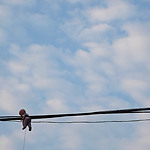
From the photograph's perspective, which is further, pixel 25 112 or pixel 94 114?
pixel 25 112

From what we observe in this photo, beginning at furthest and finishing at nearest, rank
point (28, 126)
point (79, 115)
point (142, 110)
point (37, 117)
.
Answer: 1. point (28, 126)
2. point (37, 117)
3. point (79, 115)
4. point (142, 110)

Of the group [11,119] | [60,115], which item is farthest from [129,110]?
[11,119]

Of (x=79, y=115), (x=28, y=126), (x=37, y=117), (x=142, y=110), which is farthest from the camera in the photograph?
(x=28, y=126)

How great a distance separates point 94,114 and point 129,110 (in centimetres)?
118

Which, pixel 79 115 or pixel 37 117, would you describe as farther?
pixel 37 117

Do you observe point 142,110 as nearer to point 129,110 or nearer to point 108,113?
point 129,110

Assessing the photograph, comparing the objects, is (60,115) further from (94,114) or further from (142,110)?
(142,110)

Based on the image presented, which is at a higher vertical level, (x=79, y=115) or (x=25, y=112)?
(x=25, y=112)

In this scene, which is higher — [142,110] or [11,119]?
[11,119]

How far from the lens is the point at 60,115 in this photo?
37.1 feet

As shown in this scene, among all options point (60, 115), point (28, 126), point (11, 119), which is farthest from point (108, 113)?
point (28, 126)

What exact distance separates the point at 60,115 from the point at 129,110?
93.4 inches

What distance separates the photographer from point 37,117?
39.6ft

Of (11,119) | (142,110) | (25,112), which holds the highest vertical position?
(25,112)
